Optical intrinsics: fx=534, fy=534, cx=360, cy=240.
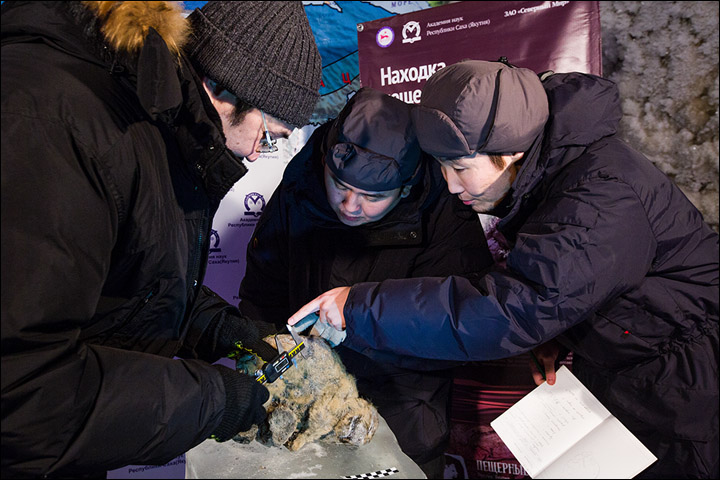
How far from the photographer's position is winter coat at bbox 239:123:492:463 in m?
1.98

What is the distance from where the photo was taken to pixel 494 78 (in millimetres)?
1449

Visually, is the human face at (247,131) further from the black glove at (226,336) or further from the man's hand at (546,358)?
the man's hand at (546,358)

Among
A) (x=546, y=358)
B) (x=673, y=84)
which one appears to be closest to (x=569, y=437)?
(x=546, y=358)

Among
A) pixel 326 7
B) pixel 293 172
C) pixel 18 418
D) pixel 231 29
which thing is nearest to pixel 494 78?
pixel 231 29

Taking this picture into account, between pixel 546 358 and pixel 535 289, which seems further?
pixel 546 358

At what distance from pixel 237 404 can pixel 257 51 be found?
880mm

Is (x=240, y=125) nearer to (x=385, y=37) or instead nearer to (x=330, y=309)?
(x=330, y=309)

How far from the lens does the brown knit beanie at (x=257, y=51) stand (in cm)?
127

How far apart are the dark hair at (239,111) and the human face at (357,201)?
0.55 meters

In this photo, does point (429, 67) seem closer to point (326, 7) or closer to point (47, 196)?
point (326, 7)

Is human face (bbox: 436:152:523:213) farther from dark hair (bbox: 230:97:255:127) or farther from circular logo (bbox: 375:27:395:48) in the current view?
circular logo (bbox: 375:27:395:48)

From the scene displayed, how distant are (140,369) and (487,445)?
6.53ft

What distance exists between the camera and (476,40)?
8.04ft

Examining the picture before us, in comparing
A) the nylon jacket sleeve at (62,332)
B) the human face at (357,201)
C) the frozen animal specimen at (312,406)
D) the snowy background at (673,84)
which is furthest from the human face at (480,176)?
the snowy background at (673,84)
